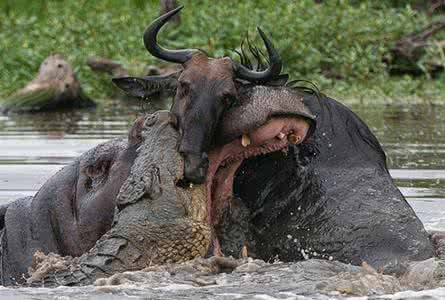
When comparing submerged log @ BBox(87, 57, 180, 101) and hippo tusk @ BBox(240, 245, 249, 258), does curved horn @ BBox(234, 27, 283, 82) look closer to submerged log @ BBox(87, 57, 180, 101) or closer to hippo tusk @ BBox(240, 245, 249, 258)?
hippo tusk @ BBox(240, 245, 249, 258)

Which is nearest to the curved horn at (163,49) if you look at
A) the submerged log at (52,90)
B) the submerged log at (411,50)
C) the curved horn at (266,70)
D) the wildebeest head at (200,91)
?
the wildebeest head at (200,91)

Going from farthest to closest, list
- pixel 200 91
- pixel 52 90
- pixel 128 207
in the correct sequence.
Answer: pixel 52 90 < pixel 200 91 < pixel 128 207

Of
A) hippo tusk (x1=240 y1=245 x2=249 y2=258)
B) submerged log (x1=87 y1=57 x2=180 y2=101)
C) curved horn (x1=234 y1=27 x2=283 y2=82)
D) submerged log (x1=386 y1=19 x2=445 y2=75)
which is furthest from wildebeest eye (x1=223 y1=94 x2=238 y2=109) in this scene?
submerged log (x1=386 y1=19 x2=445 y2=75)

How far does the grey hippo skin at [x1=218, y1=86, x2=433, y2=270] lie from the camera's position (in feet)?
19.6

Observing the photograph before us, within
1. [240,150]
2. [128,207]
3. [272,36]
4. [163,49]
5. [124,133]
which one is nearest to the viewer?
[128,207]

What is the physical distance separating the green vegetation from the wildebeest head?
402 inches

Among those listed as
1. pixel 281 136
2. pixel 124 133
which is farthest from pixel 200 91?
pixel 124 133

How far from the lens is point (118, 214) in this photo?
18.0 ft

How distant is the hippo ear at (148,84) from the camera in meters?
5.95

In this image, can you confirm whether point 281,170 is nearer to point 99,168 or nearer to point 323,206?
point 323,206

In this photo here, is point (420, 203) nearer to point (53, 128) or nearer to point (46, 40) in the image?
point (53, 128)

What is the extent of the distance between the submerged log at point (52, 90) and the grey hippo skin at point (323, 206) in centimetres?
967

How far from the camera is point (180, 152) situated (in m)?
5.55

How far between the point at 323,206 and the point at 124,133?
6232 millimetres
